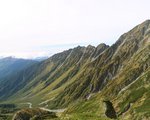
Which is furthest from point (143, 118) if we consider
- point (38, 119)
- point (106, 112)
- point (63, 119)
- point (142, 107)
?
point (63, 119)

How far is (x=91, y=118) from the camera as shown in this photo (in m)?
37.3

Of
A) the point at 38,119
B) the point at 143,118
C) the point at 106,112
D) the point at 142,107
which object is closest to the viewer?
the point at 38,119

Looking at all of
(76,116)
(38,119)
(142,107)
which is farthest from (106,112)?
(142,107)

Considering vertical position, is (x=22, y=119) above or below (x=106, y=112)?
above

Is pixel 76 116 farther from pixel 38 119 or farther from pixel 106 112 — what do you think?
pixel 106 112

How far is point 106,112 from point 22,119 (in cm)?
5629

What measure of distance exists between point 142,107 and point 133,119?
53.9ft

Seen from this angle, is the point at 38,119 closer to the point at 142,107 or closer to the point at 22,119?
the point at 22,119

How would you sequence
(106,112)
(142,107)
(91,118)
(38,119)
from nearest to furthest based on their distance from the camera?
(91,118) < (38,119) < (106,112) < (142,107)

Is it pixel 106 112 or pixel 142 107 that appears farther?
pixel 142 107

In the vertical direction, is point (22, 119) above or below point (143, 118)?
above

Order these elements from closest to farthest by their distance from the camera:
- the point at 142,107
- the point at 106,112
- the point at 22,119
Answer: the point at 106,112
the point at 22,119
the point at 142,107

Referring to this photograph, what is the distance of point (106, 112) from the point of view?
60438 millimetres

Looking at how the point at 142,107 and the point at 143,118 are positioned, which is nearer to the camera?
the point at 143,118
